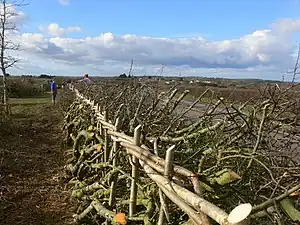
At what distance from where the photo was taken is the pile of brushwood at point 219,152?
2.97m

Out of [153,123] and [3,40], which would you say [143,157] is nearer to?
[153,123]

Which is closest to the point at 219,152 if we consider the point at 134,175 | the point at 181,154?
the point at 181,154

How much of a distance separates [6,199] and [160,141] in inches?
135

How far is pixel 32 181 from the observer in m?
7.71

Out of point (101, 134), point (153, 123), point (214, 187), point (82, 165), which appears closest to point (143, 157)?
point (214, 187)

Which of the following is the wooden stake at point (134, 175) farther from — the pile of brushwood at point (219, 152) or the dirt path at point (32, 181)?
the dirt path at point (32, 181)

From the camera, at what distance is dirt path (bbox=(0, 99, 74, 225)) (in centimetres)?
595

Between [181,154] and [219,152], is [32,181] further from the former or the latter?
[219,152]

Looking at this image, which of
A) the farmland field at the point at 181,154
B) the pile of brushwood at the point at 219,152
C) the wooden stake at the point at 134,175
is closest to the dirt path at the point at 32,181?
the farmland field at the point at 181,154

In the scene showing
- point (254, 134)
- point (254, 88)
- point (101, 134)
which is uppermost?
point (254, 88)

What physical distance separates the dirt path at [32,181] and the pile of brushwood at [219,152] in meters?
0.49

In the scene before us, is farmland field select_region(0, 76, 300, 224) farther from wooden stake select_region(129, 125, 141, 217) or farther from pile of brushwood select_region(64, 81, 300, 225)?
wooden stake select_region(129, 125, 141, 217)

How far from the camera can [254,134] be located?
3951mm

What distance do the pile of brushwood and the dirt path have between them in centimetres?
49
